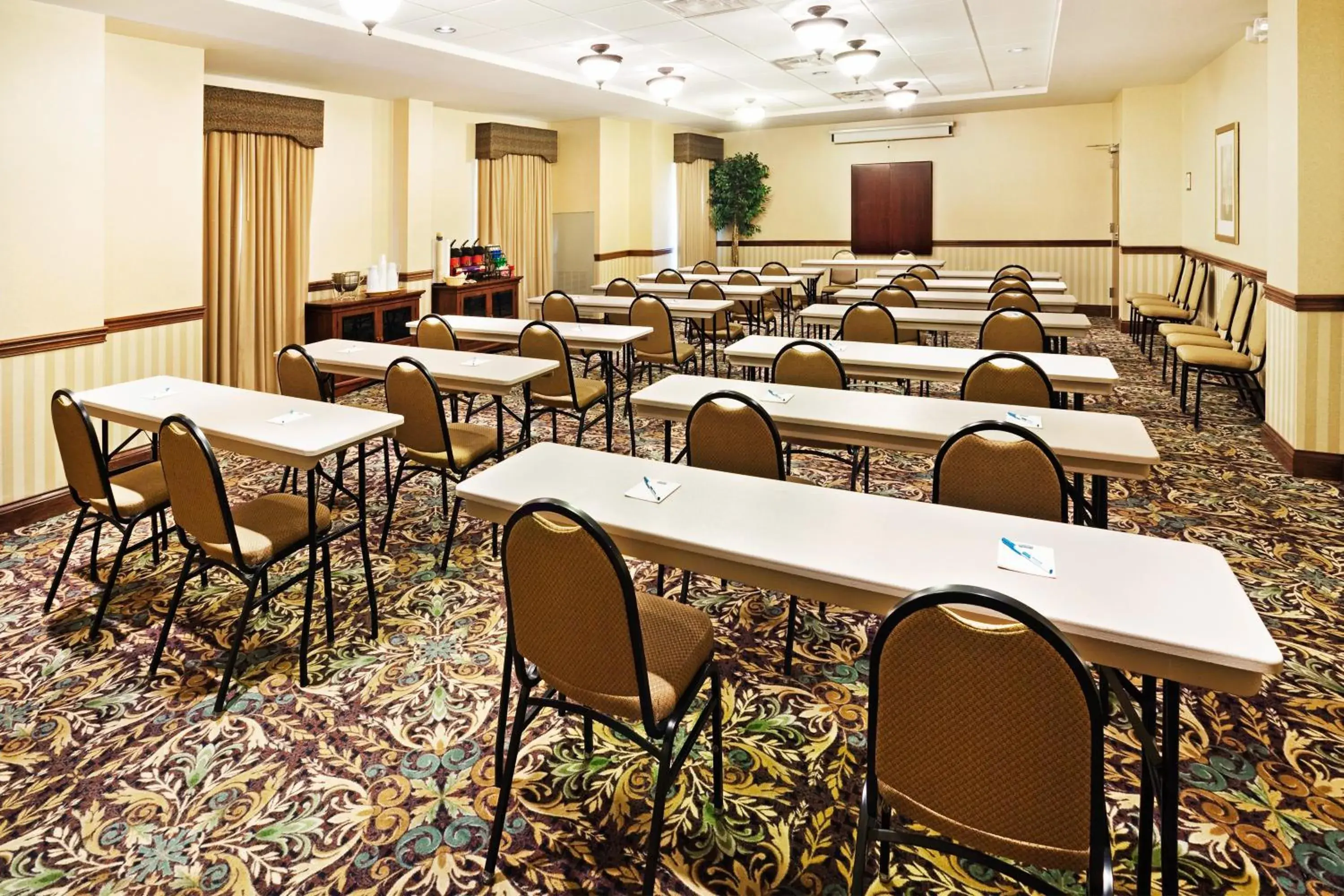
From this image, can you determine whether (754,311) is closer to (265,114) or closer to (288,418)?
(265,114)

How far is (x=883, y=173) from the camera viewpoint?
41.7ft

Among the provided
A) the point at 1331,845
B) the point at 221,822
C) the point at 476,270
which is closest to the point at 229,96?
the point at 476,270

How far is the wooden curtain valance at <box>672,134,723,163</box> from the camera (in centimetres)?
1219

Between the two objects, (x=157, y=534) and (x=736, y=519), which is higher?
(x=736, y=519)

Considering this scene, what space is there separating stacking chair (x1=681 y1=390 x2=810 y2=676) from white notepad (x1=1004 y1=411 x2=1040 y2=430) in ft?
3.00

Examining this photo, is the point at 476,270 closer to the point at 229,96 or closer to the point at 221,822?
the point at 229,96

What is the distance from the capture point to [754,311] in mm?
9766

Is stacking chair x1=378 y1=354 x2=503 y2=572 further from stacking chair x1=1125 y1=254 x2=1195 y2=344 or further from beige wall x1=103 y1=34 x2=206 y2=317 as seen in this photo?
stacking chair x1=1125 y1=254 x2=1195 y2=344

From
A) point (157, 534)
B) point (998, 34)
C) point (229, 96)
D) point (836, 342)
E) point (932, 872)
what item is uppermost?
point (998, 34)

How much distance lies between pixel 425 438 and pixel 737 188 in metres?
10.7

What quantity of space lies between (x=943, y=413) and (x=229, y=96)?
6321mm

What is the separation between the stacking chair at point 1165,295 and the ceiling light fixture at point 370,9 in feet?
25.0

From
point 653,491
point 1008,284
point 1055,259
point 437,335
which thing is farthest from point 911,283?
point 653,491

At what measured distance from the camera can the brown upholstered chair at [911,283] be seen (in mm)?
7630
